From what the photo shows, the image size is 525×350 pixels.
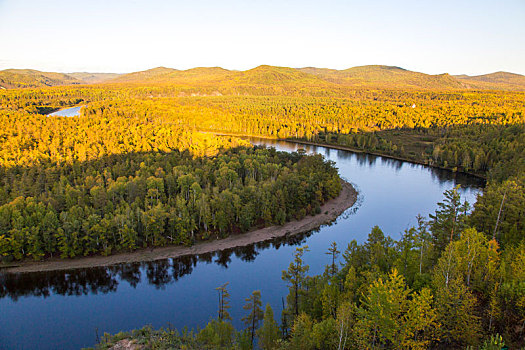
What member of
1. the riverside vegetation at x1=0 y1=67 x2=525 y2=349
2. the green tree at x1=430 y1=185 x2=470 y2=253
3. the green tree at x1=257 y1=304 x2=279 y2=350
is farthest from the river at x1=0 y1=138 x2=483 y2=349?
the green tree at x1=430 y1=185 x2=470 y2=253

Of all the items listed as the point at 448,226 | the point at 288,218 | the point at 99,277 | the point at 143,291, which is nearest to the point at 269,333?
the point at 143,291

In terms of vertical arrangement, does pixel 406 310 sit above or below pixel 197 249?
above

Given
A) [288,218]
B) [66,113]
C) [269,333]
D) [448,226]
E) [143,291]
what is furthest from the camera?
[66,113]

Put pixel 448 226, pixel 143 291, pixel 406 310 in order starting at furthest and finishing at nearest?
pixel 143 291, pixel 448 226, pixel 406 310

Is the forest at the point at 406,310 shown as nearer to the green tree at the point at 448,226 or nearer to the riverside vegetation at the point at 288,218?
the riverside vegetation at the point at 288,218

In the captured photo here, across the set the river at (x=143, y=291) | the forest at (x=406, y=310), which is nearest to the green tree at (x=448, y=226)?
the forest at (x=406, y=310)

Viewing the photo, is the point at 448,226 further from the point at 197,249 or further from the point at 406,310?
the point at 197,249
